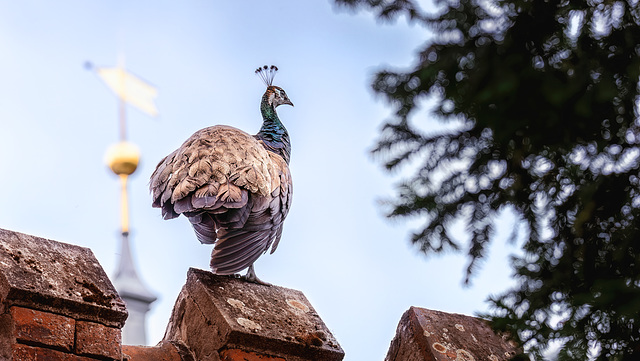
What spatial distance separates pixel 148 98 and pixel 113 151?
2.38m

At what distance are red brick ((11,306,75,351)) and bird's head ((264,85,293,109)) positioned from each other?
3.97 metres

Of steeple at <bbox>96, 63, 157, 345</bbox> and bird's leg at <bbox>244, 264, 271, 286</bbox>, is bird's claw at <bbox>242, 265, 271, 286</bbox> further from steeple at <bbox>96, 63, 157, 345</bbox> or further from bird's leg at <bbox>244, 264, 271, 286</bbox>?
steeple at <bbox>96, 63, 157, 345</bbox>

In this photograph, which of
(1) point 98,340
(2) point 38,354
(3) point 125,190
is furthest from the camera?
(3) point 125,190

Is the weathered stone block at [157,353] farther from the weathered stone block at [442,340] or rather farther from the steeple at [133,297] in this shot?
the steeple at [133,297]

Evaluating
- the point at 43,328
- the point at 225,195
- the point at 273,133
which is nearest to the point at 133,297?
the point at 273,133

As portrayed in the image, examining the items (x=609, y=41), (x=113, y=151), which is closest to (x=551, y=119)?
(x=609, y=41)

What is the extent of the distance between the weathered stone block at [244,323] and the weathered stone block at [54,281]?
0.42m

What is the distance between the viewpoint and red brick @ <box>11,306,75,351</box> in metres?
4.08

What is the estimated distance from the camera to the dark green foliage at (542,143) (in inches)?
115

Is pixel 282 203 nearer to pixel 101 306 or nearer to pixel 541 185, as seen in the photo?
pixel 101 306

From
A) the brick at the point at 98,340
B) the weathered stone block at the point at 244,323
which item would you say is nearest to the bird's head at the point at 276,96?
the weathered stone block at the point at 244,323

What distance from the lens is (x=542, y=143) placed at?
9.86 ft

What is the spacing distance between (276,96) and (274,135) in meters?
0.74

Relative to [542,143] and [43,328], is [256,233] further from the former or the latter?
[542,143]
